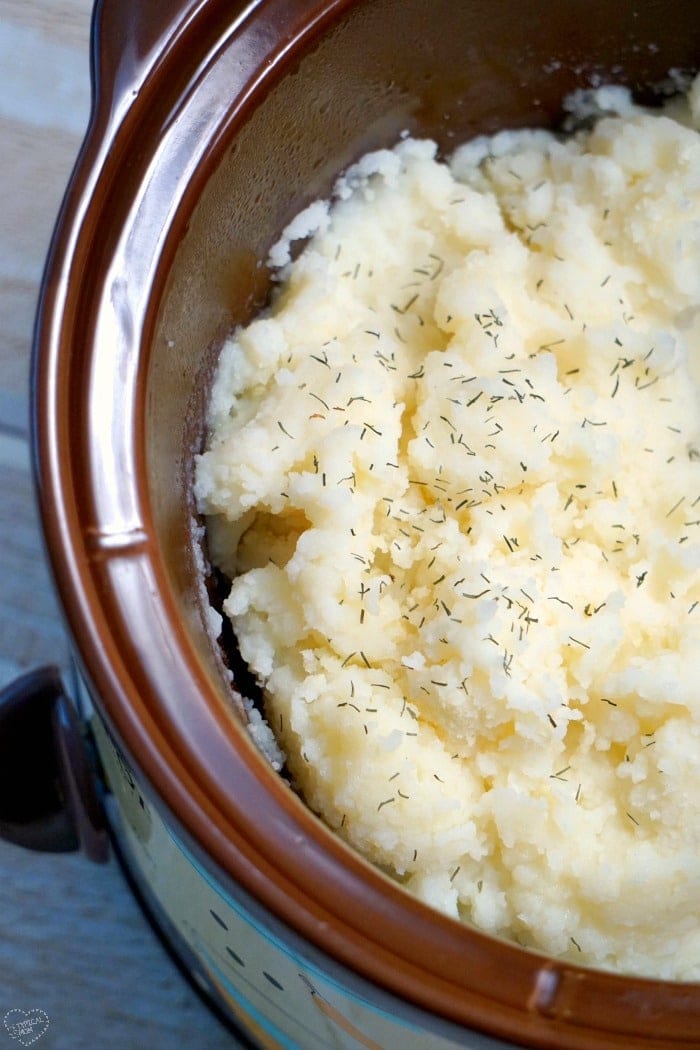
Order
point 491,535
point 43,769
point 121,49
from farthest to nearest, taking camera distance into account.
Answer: point 43,769 → point 491,535 → point 121,49

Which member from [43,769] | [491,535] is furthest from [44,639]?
[491,535]

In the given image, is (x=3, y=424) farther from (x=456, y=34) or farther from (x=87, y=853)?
(x=456, y=34)

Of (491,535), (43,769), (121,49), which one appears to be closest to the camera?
(121,49)

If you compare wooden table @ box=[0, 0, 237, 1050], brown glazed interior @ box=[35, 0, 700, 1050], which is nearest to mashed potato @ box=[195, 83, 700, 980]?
brown glazed interior @ box=[35, 0, 700, 1050]

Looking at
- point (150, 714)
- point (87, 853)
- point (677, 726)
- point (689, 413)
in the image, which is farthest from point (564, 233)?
point (87, 853)

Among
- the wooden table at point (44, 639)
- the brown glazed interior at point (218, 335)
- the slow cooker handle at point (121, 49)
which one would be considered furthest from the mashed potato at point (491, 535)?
the wooden table at point (44, 639)

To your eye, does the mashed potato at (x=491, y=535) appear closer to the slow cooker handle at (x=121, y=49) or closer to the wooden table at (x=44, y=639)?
the slow cooker handle at (x=121, y=49)

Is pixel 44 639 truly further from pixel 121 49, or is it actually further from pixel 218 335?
pixel 121 49
